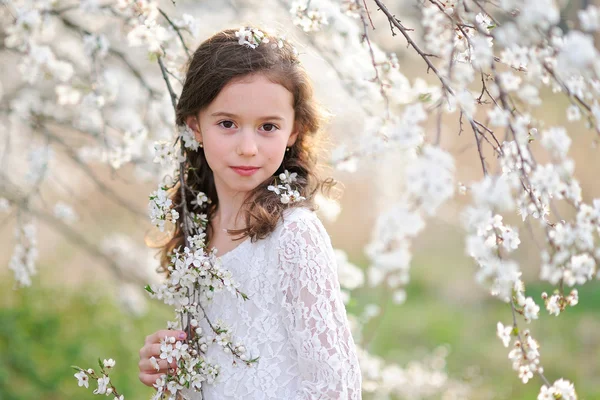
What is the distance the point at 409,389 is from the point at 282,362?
2113 mm

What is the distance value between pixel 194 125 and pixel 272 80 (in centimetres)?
26

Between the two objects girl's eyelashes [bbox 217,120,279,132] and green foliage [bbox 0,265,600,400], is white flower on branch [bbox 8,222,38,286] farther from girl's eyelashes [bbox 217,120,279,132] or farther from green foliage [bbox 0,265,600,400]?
green foliage [bbox 0,265,600,400]

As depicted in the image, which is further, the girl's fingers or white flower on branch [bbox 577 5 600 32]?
the girl's fingers

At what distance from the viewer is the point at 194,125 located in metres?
1.62

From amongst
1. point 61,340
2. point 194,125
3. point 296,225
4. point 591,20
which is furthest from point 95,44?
point 61,340

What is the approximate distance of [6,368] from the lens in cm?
374

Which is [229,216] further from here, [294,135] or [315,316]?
[315,316]

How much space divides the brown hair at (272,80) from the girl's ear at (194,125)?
0.04 feet

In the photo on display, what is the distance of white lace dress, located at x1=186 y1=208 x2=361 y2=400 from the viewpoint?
135 centimetres

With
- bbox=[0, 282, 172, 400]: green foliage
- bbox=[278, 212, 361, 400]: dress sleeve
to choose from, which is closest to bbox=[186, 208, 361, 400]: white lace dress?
bbox=[278, 212, 361, 400]: dress sleeve

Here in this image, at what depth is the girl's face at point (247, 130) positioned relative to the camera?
4.75 feet

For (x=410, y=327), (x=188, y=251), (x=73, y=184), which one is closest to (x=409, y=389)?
(x=410, y=327)

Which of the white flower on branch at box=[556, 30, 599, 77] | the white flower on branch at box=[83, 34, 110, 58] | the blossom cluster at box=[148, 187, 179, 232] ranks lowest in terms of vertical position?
the white flower on branch at box=[556, 30, 599, 77]

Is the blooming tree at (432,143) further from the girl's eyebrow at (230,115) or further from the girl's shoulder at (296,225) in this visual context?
the girl's eyebrow at (230,115)
